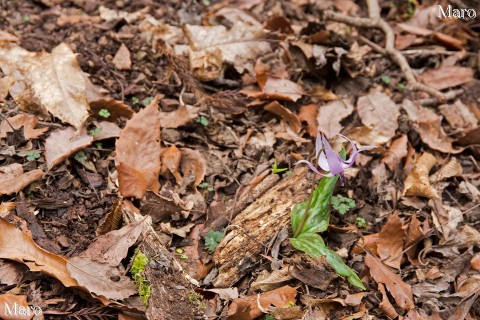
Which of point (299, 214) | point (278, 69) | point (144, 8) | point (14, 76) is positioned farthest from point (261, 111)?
point (14, 76)

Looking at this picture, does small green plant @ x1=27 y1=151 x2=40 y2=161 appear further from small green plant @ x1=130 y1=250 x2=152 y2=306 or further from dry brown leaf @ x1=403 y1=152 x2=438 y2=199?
A: dry brown leaf @ x1=403 y1=152 x2=438 y2=199

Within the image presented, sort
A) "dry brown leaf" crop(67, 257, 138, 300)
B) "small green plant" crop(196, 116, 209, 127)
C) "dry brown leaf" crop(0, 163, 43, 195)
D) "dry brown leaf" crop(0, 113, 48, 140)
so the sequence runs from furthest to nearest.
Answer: "small green plant" crop(196, 116, 209, 127), "dry brown leaf" crop(0, 113, 48, 140), "dry brown leaf" crop(0, 163, 43, 195), "dry brown leaf" crop(67, 257, 138, 300)

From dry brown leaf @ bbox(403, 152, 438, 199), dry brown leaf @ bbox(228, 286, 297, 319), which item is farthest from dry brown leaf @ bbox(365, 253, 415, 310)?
dry brown leaf @ bbox(403, 152, 438, 199)

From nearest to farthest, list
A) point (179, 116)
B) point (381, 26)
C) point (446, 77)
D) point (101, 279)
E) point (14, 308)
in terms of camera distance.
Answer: point (14, 308) < point (101, 279) < point (179, 116) < point (446, 77) < point (381, 26)

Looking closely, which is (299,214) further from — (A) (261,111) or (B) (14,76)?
(B) (14,76)

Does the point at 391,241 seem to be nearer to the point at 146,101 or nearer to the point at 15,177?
the point at 146,101

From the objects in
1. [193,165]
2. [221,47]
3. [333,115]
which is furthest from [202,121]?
[333,115]

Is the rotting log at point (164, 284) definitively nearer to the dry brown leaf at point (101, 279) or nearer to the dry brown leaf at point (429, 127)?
the dry brown leaf at point (101, 279)
